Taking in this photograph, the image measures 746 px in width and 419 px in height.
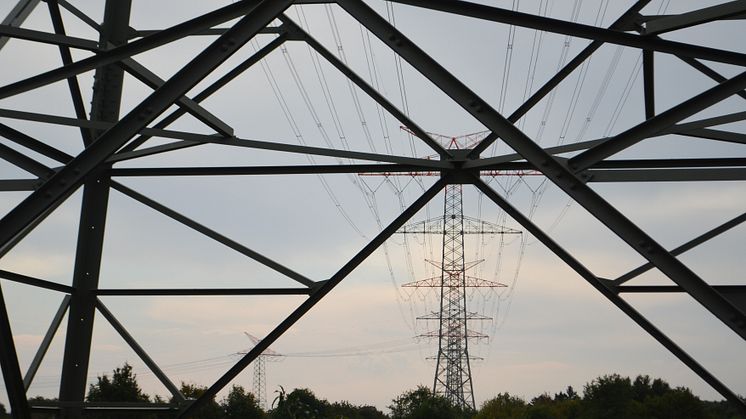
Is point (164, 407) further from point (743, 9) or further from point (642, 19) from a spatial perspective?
point (743, 9)

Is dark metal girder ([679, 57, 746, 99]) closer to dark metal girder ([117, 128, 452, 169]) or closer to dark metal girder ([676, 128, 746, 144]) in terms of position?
dark metal girder ([676, 128, 746, 144])

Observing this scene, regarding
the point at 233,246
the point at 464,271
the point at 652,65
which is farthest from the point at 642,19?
the point at 464,271

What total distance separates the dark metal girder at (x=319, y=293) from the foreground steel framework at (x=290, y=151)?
2cm

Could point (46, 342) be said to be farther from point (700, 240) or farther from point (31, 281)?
point (700, 240)

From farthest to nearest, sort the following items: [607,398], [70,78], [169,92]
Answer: [607,398] < [70,78] < [169,92]

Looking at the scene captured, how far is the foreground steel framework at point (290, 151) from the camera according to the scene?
8.49 meters

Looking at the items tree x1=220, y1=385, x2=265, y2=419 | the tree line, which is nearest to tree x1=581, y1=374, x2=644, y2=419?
the tree line

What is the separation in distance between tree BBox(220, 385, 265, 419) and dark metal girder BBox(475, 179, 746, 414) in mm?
48265

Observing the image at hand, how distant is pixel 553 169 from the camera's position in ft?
27.9

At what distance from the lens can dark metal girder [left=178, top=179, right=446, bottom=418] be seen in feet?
37.0

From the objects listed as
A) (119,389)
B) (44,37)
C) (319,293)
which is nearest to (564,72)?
(319,293)

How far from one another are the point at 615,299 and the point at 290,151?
15.0ft

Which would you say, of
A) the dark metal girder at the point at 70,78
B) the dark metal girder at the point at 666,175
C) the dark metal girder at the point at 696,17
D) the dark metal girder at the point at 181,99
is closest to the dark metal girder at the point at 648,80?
the dark metal girder at the point at 666,175

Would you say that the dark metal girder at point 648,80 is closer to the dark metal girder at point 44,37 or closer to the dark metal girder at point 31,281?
the dark metal girder at point 44,37
